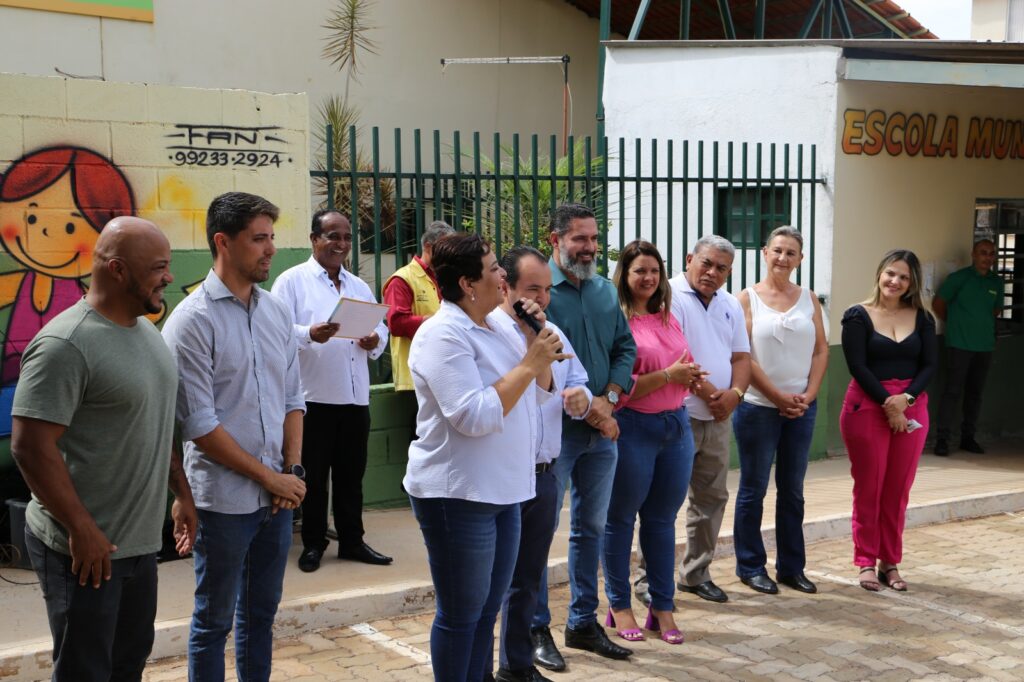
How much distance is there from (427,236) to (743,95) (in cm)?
477

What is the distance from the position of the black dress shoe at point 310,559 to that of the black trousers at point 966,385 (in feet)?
22.6

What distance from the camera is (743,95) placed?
10.3 meters

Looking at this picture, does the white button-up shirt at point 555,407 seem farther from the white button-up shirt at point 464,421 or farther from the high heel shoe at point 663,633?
the high heel shoe at point 663,633

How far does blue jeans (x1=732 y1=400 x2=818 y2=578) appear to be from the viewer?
6.46 m

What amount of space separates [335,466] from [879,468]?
3.13m

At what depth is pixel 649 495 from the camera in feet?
18.5

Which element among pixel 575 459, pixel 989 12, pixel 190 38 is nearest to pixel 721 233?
pixel 575 459

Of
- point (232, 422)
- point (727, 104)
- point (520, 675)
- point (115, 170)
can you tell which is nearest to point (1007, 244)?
point (727, 104)

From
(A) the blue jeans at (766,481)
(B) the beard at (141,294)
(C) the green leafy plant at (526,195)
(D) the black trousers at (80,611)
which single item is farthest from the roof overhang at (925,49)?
(D) the black trousers at (80,611)

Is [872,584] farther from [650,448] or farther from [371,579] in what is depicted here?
[371,579]

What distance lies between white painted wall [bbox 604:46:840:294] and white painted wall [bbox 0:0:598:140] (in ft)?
18.2

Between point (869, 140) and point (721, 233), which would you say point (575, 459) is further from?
point (869, 140)

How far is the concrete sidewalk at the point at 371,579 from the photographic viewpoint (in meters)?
5.23

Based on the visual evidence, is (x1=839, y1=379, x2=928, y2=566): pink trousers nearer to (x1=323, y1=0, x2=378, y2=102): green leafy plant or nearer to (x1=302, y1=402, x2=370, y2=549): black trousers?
(x1=302, y1=402, x2=370, y2=549): black trousers
